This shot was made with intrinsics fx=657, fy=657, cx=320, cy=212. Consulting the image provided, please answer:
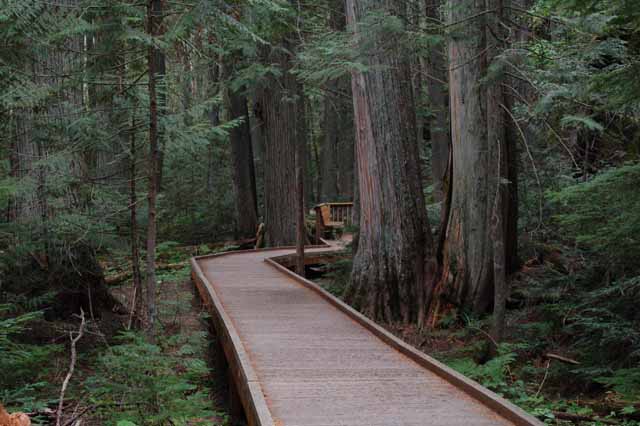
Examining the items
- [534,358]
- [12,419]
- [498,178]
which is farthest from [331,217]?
[12,419]

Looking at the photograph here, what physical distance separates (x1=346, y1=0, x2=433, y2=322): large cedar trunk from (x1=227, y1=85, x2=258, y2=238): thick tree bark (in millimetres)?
11069

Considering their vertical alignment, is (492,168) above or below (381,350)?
above

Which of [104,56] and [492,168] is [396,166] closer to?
[492,168]

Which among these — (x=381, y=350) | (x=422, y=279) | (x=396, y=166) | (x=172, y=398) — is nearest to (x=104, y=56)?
(x=172, y=398)

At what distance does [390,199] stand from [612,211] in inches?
170

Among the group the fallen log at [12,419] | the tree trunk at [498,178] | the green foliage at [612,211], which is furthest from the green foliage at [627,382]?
the fallen log at [12,419]

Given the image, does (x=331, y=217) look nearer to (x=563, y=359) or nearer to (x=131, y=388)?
(x=563, y=359)

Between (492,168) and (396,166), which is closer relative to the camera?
(492,168)

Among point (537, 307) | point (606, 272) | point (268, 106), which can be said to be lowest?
point (537, 307)

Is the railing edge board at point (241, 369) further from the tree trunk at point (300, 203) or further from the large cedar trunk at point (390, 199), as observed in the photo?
the tree trunk at point (300, 203)

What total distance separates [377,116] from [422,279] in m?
2.70

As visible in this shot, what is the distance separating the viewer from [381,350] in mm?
7027

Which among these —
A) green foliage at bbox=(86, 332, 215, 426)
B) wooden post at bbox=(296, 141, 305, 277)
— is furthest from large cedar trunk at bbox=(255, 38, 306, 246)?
green foliage at bbox=(86, 332, 215, 426)

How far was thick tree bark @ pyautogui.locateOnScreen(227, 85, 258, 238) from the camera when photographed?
21.4m
